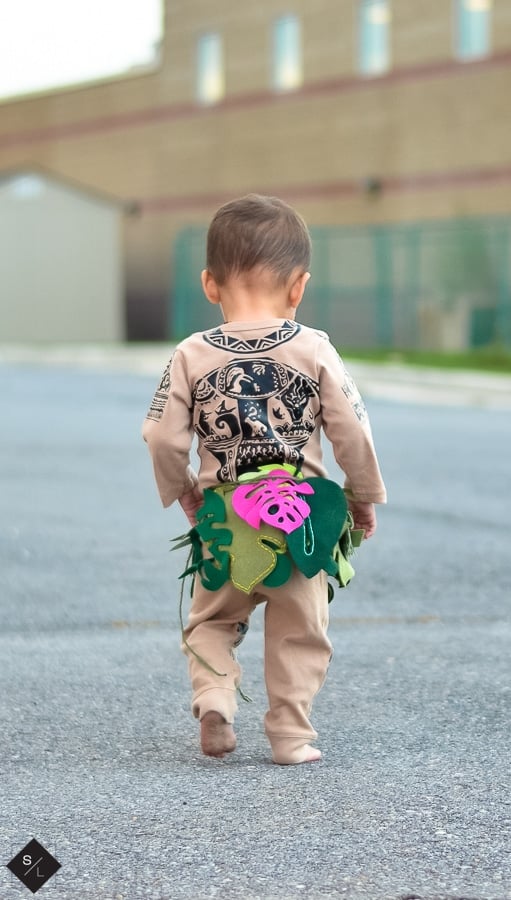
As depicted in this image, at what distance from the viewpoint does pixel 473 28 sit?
28.8 metres

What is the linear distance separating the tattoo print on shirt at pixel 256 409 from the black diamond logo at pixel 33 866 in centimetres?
117

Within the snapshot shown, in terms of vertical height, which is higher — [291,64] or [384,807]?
[291,64]

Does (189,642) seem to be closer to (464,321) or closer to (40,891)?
(40,891)

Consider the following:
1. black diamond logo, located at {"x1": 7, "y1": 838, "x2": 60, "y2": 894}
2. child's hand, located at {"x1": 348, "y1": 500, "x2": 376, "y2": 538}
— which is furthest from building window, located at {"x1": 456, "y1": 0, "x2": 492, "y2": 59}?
black diamond logo, located at {"x1": 7, "y1": 838, "x2": 60, "y2": 894}

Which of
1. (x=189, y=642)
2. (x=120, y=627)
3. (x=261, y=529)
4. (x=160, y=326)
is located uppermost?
(x=261, y=529)

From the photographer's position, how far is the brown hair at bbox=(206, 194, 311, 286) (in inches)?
154

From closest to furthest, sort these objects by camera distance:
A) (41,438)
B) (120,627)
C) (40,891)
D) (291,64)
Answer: (40,891) < (120,627) < (41,438) < (291,64)

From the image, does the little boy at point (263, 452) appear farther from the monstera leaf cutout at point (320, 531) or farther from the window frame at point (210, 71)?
the window frame at point (210, 71)

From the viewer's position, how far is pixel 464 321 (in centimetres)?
2838

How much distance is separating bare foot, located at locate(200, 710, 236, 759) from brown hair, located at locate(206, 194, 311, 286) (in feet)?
3.70

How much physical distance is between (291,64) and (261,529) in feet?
98.2

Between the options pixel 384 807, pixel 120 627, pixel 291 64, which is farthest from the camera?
pixel 291 64

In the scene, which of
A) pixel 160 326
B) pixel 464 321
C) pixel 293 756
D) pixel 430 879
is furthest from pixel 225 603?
pixel 160 326

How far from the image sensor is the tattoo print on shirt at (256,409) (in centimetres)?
386
